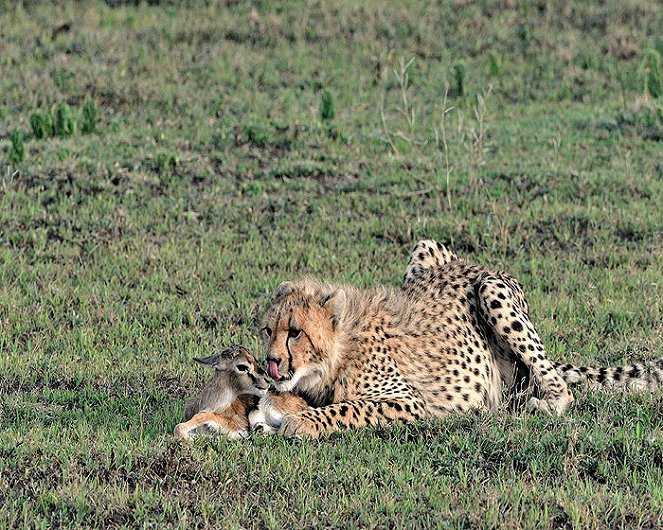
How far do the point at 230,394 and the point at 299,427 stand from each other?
436 mm

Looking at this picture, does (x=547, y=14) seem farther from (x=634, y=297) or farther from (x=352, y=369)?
(x=352, y=369)

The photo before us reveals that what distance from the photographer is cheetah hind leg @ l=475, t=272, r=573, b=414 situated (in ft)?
25.1

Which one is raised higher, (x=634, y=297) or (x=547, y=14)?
(x=547, y=14)

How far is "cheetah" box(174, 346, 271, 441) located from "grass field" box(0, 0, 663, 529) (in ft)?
0.80

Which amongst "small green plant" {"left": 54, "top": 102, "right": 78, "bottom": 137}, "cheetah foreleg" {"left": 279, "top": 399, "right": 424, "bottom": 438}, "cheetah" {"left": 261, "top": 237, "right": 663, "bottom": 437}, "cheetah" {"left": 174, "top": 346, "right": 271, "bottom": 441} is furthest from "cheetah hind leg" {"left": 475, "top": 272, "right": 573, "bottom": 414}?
"small green plant" {"left": 54, "top": 102, "right": 78, "bottom": 137}

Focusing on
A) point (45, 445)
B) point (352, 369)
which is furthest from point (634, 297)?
point (45, 445)

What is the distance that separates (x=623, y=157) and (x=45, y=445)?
9.09 m

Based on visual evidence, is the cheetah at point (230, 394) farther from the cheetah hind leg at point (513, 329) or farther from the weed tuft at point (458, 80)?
the weed tuft at point (458, 80)

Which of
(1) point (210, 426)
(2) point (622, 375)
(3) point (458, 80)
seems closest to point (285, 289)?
(1) point (210, 426)

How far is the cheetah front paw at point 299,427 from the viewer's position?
6.62 metres

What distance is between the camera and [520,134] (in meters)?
14.9

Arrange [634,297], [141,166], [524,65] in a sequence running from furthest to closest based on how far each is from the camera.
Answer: [524,65]
[141,166]
[634,297]

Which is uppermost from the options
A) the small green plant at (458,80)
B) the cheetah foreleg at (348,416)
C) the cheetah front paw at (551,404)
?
the small green plant at (458,80)

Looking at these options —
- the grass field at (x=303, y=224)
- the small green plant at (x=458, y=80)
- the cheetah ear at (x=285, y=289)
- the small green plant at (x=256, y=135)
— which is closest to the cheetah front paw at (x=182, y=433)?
the grass field at (x=303, y=224)
